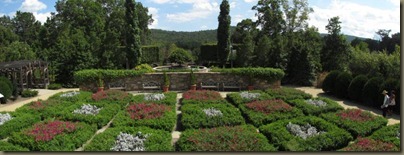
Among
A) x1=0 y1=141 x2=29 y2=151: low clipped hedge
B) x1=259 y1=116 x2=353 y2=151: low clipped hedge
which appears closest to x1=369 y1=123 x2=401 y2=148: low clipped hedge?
x1=259 y1=116 x2=353 y2=151: low clipped hedge

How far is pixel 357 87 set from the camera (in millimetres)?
15086

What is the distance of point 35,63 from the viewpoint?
23812 millimetres

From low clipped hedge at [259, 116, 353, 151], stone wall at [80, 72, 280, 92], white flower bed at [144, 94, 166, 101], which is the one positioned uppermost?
stone wall at [80, 72, 280, 92]

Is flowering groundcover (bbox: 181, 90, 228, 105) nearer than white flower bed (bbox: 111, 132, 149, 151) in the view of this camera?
No

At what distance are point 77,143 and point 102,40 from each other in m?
20.9

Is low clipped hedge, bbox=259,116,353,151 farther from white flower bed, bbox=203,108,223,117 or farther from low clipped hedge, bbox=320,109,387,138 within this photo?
white flower bed, bbox=203,108,223,117

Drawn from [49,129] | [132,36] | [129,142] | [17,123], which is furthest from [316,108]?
[132,36]

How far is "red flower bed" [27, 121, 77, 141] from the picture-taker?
8703mm

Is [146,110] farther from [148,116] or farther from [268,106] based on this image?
[268,106]

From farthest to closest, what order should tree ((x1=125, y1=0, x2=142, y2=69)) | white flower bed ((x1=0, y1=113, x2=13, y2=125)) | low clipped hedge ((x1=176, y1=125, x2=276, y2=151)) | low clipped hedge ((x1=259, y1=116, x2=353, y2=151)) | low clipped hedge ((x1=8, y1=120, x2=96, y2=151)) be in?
tree ((x1=125, y1=0, x2=142, y2=69))
white flower bed ((x1=0, y1=113, x2=13, y2=125))
low clipped hedge ((x1=8, y1=120, x2=96, y2=151))
low clipped hedge ((x1=259, y1=116, x2=353, y2=151))
low clipped hedge ((x1=176, y1=125, x2=276, y2=151))

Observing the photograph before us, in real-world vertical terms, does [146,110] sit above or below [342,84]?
below

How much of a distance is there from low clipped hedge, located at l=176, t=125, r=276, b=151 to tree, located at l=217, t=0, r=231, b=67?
63.9 feet

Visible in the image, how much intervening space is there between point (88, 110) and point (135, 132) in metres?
3.71

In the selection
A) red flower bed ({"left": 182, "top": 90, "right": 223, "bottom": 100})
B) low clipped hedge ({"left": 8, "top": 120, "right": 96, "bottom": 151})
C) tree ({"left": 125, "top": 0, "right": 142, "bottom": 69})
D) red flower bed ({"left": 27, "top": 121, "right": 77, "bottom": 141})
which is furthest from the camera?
tree ({"left": 125, "top": 0, "right": 142, "bottom": 69})
